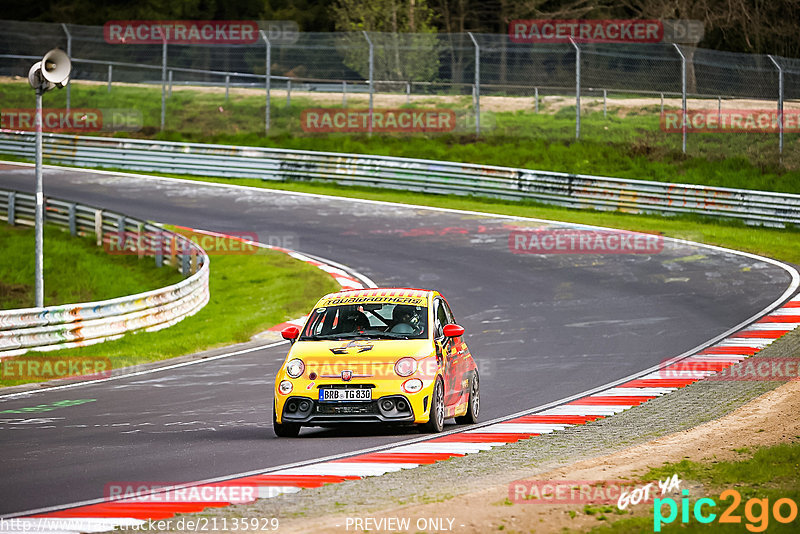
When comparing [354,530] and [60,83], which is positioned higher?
[60,83]

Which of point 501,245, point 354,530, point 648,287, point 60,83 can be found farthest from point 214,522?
point 501,245

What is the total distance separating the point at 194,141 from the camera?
38.4m

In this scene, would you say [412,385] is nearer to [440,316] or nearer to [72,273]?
[440,316]

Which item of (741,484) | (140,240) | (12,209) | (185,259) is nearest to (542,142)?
(140,240)

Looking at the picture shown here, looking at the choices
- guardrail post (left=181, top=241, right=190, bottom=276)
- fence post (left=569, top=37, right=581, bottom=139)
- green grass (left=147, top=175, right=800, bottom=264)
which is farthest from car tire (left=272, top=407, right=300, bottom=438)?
fence post (left=569, top=37, right=581, bottom=139)

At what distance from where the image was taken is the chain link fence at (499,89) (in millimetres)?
31000

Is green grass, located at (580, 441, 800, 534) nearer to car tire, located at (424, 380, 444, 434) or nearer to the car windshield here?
car tire, located at (424, 380, 444, 434)

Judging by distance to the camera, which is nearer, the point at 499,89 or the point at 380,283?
the point at 380,283

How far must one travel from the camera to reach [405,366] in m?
10.8

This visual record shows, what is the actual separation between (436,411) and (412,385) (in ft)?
1.34

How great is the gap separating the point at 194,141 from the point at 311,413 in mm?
28884

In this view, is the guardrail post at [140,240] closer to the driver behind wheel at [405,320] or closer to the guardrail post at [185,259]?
the guardrail post at [185,259]

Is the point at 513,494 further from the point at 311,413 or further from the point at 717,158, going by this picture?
the point at 717,158

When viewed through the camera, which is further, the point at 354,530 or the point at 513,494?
the point at 513,494
